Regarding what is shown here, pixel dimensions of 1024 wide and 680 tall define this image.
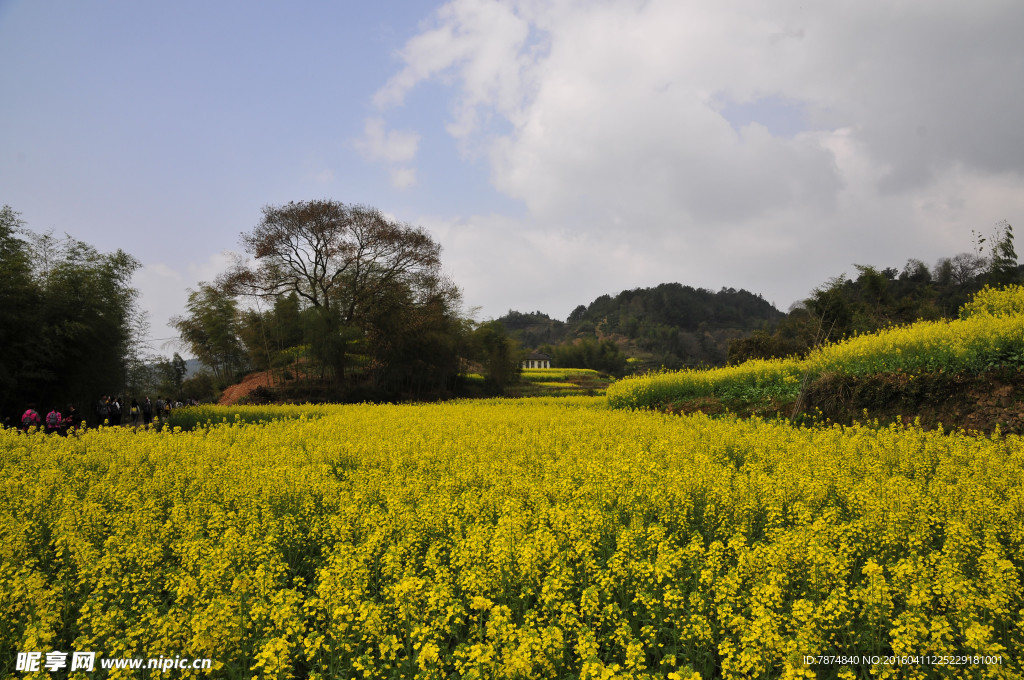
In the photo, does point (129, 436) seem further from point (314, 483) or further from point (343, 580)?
point (343, 580)

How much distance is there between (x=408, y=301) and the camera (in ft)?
123

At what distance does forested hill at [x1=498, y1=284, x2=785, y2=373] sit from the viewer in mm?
97875

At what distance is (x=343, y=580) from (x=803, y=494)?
5.12 m

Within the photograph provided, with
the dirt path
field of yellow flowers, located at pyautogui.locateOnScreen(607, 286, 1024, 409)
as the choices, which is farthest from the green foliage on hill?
field of yellow flowers, located at pyautogui.locateOnScreen(607, 286, 1024, 409)

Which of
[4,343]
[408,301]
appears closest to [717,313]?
[408,301]

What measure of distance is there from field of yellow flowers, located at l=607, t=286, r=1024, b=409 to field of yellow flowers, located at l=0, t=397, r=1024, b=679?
495cm

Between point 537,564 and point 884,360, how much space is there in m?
13.8

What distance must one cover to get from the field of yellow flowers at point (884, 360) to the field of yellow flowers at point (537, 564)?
4952 millimetres

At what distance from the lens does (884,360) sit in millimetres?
13789

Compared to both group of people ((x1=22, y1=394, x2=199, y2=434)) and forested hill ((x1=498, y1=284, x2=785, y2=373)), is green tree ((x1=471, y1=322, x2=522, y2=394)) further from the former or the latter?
forested hill ((x1=498, y1=284, x2=785, y2=373))

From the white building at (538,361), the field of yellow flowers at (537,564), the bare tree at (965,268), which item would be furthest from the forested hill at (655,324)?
the field of yellow flowers at (537,564)

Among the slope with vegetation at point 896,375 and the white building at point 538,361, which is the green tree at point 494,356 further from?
the white building at point 538,361

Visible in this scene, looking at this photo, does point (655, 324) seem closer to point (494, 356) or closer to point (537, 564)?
point (494, 356)

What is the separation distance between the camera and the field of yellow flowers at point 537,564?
3189 mm
